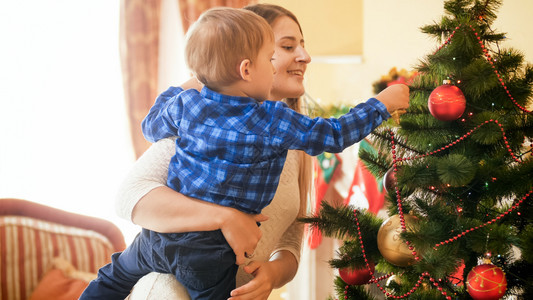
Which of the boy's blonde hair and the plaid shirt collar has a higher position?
the boy's blonde hair

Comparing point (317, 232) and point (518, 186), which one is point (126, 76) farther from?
point (518, 186)

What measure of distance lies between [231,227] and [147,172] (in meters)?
0.31

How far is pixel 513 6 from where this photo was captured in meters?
2.27

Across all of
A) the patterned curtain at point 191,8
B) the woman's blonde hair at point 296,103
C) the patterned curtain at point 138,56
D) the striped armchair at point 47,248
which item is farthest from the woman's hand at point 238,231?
the patterned curtain at point 191,8

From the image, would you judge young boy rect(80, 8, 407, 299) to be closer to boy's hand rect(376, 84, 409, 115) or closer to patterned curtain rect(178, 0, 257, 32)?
boy's hand rect(376, 84, 409, 115)

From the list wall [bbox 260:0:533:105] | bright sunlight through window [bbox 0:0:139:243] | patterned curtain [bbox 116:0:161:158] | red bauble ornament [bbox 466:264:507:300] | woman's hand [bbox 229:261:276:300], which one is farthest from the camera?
patterned curtain [bbox 116:0:161:158]

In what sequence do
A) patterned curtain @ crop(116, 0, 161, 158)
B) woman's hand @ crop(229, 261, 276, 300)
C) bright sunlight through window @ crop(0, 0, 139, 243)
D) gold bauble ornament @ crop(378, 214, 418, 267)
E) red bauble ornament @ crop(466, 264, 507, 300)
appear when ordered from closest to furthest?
red bauble ornament @ crop(466, 264, 507, 300)
gold bauble ornament @ crop(378, 214, 418, 267)
woman's hand @ crop(229, 261, 276, 300)
bright sunlight through window @ crop(0, 0, 139, 243)
patterned curtain @ crop(116, 0, 161, 158)

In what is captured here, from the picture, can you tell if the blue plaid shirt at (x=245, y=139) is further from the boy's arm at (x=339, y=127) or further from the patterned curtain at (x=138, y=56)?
the patterned curtain at (x=138, y=56)

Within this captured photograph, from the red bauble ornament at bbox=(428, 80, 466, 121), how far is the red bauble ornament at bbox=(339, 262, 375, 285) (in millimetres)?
414

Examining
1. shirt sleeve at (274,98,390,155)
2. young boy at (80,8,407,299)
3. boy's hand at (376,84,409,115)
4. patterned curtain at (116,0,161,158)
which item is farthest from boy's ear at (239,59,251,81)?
patterned curtain at (116,0,161,158)

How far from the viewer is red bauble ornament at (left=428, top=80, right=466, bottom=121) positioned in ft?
3.33

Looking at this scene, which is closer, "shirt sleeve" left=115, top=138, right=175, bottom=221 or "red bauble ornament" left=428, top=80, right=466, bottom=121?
"red bauble ornament" left=428, top=80, right=466, bottom=121

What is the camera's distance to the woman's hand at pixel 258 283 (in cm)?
120

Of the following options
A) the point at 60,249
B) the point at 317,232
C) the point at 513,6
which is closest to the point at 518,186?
the point at 317,232
